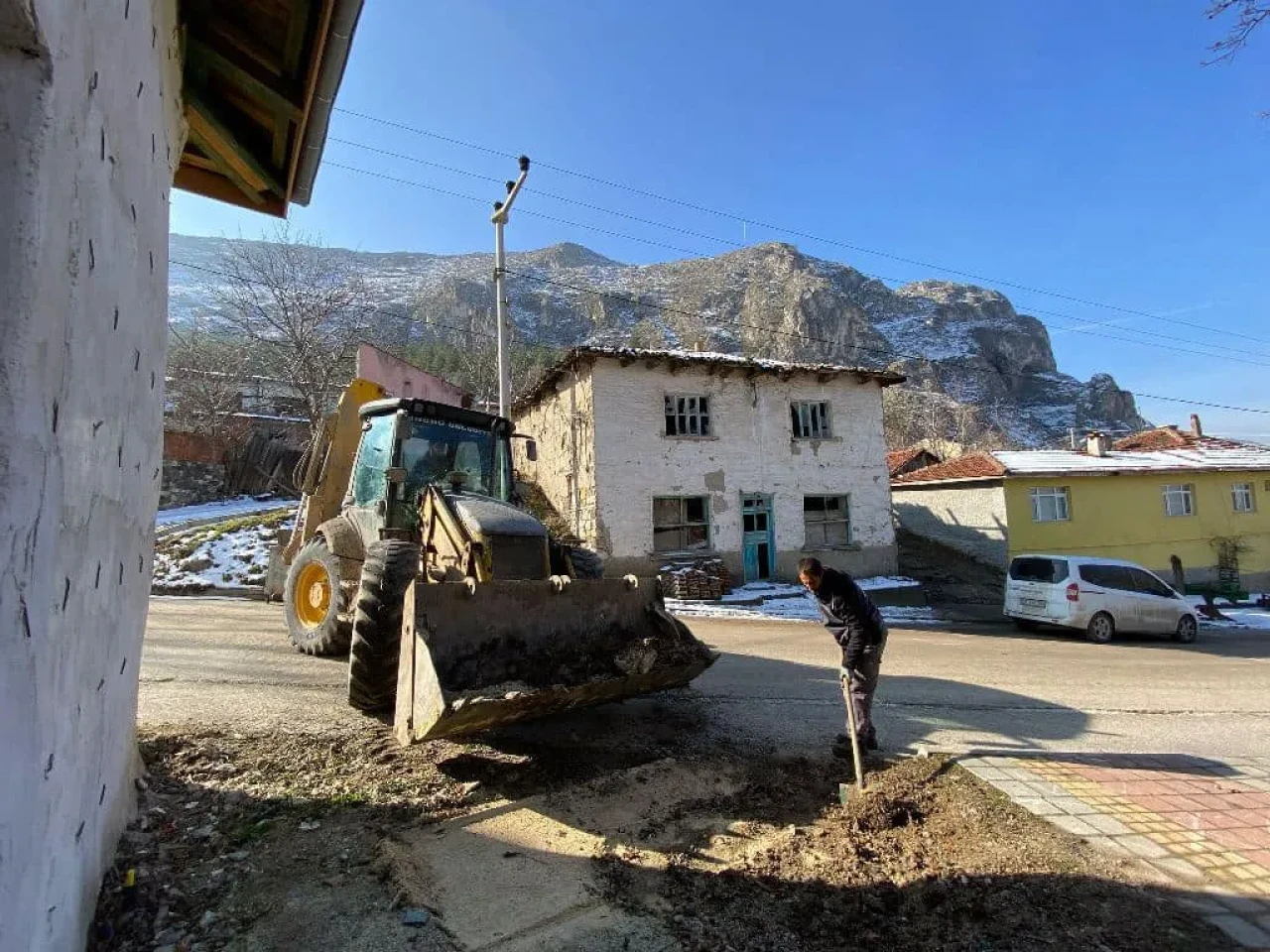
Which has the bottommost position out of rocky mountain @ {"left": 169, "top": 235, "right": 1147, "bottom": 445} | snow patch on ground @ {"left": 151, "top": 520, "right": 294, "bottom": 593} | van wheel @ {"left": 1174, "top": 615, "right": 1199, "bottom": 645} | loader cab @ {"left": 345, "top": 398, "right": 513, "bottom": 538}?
van wheel @ {"left": 1174, "top": 615, "right": 1199, "bottom": 645}

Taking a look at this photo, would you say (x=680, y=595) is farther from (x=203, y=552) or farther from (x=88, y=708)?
(x=88, y=708)

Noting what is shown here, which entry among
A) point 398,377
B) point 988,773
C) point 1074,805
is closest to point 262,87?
point 988,773

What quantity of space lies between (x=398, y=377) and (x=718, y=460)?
932 centimetres

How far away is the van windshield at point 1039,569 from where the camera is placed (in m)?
15.1

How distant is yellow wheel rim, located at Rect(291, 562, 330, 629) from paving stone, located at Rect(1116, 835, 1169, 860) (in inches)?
271

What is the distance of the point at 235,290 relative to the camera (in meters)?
25.9

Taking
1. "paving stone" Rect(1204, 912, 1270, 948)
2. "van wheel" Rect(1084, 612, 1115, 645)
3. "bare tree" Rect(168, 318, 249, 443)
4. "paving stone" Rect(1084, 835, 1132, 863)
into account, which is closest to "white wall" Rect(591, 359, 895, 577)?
"van wheel" Rect(1084, 612, 1115, 645)

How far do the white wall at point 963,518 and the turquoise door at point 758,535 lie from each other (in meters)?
9.60

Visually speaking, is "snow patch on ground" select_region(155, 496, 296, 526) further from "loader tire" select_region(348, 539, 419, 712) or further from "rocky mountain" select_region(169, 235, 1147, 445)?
"rocky mountain" select_region(169, 235, 1147, 445)

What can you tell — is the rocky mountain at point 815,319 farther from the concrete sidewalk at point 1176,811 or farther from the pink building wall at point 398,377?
the concrete sidewalk at point 1176,811

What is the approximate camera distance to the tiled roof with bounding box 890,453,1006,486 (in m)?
24.7

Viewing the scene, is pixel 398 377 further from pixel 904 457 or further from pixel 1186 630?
pixel 904 457

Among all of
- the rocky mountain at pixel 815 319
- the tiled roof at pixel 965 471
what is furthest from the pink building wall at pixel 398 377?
the rocky mountain at pixel 815 319

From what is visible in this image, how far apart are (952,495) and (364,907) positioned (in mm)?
27117
